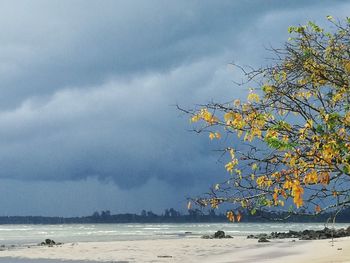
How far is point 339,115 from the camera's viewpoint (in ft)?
34.0

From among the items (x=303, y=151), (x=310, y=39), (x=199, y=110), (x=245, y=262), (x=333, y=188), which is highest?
(x=310, y=39)

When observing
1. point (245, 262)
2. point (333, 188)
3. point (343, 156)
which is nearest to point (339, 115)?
point (343, 156)

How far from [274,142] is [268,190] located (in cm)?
123

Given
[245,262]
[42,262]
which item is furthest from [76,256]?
[245,262]

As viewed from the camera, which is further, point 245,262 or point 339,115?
point 245,262

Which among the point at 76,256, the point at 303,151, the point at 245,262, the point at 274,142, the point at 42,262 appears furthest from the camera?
the point at 76,256

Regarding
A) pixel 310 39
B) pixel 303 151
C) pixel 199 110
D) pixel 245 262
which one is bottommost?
pixel 245 262

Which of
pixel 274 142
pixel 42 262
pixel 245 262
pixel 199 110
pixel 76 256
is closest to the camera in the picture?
pixel 274 142

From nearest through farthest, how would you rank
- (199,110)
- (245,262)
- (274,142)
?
(274,142) < (199,110) < (245,262)

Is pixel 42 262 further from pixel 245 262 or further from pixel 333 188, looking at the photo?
pixel 333 188

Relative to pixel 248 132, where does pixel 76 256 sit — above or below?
below

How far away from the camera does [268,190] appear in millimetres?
11070

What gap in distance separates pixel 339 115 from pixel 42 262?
3375 centimetres

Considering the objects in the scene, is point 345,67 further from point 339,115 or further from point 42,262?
point 42,262
